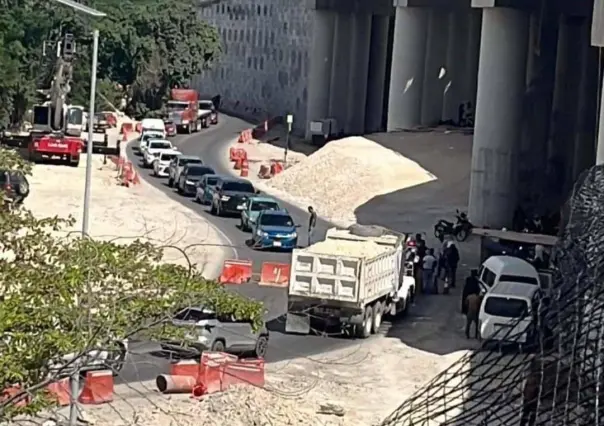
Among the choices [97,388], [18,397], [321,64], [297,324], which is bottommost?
[297,324]

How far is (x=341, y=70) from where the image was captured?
84.3 metres

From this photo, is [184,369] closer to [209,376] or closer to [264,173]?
[209,376]

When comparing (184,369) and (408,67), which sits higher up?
(408,67)

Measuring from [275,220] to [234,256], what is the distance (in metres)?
3.20

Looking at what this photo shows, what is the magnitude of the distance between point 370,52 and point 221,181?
111 ft

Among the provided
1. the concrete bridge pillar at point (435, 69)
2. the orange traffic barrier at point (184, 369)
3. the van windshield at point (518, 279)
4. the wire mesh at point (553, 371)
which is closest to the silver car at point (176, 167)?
the concrete bridge pillar at point (435, 69)

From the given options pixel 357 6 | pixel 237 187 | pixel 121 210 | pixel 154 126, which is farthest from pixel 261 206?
pixel 357 6

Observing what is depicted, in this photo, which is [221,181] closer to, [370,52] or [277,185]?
[277,185]

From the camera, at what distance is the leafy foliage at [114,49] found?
66.4 metres

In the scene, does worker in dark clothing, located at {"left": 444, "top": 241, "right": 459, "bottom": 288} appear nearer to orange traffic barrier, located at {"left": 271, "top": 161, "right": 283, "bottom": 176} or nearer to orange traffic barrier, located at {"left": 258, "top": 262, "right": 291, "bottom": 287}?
orange traffic barrier, located at {"left": 258, "top": 262, "right": 291, "bottom": 287}

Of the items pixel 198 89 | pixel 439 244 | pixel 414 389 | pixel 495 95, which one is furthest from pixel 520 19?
pixel 198 89

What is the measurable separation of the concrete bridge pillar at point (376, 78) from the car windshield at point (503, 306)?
55.7m

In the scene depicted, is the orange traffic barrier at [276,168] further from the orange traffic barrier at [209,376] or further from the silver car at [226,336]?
the orange traffic barrier at [209,376]

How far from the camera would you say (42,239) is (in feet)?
50.1
